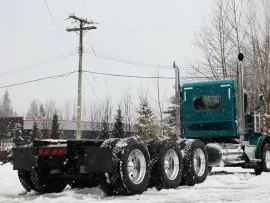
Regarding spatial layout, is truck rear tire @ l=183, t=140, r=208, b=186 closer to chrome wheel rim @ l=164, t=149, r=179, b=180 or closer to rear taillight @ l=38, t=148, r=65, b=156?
chrome wheel rim @ l=164, t=149, r=179, b=180

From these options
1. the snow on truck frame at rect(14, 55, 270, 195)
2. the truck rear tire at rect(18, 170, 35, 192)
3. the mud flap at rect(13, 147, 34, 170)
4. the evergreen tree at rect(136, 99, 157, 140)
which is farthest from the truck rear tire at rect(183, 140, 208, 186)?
the evergreen tree at rect(136, 99, 157, 140)

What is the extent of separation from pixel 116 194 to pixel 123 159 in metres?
0.64

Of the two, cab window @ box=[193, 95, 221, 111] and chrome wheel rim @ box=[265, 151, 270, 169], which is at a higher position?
cab window @ box=[193, 95, 221, 111]

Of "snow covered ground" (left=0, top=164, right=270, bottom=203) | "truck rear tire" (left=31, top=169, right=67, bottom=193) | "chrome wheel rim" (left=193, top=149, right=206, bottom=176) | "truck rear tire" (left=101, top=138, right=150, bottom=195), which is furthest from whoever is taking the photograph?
"chrome wheel rim" (left=193, top=149, right=206, bottom=176)

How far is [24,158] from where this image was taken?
8445 millimetres

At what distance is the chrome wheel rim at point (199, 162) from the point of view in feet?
34.1

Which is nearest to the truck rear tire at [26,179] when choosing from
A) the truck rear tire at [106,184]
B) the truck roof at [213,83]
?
the truck rear tire at [106,184]

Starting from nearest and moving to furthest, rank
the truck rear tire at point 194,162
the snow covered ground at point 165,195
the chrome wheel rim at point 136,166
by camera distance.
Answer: the snow covered ground at point 165,195, the chrome wheel rim at point 136,166, the truck rear tire at point 194,162

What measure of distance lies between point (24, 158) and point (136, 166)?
83.7 inches

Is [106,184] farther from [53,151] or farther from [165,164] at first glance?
[165,164]

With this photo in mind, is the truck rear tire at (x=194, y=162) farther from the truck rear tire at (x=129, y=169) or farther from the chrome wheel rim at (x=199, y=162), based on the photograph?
the truck rear tire at (x=129, y=169)

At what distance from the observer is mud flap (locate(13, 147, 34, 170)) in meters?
8.36

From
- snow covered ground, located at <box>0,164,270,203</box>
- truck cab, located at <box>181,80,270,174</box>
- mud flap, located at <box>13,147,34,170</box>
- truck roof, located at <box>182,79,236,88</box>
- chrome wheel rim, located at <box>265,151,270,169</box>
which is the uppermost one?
truck roof, located at <box>182,79,236,88</box>

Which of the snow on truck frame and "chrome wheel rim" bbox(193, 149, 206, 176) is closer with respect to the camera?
the snow on truck frame
